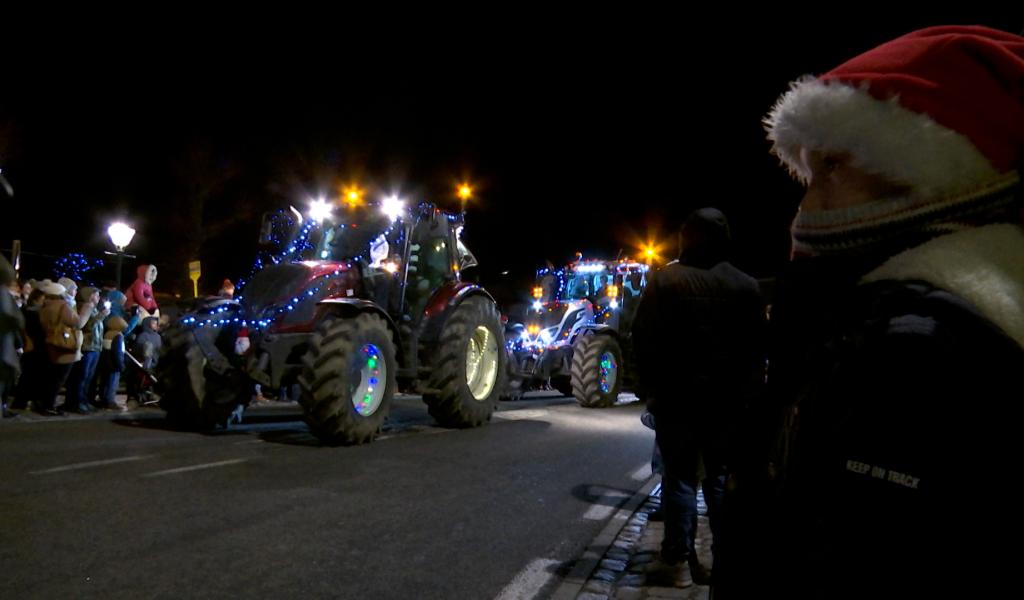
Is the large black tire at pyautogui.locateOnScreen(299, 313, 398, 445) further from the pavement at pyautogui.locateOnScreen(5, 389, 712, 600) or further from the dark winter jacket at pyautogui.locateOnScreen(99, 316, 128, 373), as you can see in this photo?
the dark winter jacket at pyautogui.locateOnScreen(99, 316, 128, 373)

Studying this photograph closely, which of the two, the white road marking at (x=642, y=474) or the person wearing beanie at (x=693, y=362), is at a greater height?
the person wearing beanie at (x=693, y=362)

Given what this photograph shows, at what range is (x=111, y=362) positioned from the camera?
35.8ft

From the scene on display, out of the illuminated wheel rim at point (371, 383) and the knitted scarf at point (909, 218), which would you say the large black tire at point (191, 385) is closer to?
the illuminated wheel rim at point (371, 383)

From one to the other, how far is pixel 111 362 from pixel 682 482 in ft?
32.9

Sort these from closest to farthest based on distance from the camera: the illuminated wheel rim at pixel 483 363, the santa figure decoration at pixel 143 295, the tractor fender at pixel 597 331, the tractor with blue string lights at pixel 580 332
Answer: the illuminated wheel rim at pixel 483 363
the santa figure decoration at pixel 143 295
the tractor with blue string lights at pixel 580 332
the tractor fender at pixel 597 331

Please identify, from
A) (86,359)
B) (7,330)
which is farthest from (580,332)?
(7,330)

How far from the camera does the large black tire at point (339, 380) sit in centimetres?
733

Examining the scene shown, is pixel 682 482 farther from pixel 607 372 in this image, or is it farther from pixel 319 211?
pixel 607 372

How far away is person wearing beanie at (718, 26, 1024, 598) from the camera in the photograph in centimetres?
81

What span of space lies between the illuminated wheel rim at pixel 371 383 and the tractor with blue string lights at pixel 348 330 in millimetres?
15

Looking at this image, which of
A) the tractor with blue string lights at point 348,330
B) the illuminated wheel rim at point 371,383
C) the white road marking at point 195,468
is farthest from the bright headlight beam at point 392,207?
the white road marking at point 195,468

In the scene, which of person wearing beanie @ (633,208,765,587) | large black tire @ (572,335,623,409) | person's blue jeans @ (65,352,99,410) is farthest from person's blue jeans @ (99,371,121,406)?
person wearing beanie @ (633,208,765,587)

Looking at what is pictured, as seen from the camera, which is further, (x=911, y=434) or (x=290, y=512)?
(x=290, y=512)

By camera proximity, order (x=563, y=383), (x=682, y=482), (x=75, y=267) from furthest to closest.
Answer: (x=75, y=267) < (x=563, y=383) < (x=682, y=482)
